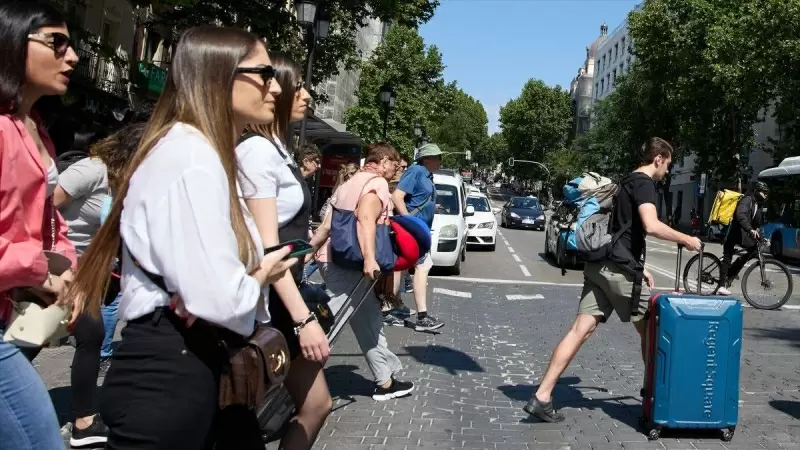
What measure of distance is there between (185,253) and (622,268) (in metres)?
3.81

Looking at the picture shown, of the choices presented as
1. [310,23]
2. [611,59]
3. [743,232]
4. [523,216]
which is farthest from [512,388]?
[611,59]

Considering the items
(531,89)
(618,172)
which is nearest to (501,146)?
(531,89)

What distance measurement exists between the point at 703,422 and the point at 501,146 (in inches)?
5535

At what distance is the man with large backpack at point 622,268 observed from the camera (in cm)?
529

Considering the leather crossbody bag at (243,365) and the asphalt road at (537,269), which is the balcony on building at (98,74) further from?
the leather crossbody bag at (243,365)

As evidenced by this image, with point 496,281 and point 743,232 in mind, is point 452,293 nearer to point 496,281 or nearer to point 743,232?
point 496,281

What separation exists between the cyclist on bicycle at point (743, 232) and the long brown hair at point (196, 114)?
11799 mm

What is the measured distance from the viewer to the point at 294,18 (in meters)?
20.6

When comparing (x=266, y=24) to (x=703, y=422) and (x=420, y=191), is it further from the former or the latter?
(x=703, y=422)

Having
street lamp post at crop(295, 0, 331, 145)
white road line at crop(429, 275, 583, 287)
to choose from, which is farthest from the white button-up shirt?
white road line at crop(429, 275, 583, 287)

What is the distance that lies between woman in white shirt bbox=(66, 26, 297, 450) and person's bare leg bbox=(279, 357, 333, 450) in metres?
0.99

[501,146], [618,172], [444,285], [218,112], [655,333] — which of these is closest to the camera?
[218,112]

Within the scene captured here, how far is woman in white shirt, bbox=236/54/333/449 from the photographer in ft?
9.72

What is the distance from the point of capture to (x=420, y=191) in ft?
30.1
